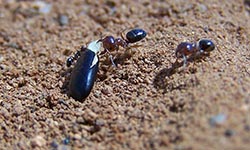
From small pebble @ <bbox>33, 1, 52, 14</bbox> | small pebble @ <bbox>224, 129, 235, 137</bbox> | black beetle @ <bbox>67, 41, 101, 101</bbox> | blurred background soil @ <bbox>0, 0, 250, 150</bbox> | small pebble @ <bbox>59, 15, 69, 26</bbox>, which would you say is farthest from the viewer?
small pebble @ <bbox>33, 1, 52, 14</bbox>

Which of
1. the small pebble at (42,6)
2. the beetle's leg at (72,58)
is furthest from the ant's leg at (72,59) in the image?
the small pebble at (42,6)

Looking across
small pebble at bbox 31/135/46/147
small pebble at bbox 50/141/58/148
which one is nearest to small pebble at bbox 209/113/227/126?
small pebble at bbox 50/141/58/148

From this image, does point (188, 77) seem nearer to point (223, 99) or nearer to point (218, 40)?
point (223, 99)

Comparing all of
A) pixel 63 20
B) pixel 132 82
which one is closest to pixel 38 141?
pixel 132 82

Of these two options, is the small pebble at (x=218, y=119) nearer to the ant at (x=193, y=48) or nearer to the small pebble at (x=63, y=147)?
the ant at (x=193, y=48)

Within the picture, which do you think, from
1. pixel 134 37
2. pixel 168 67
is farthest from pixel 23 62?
pixel 168 67

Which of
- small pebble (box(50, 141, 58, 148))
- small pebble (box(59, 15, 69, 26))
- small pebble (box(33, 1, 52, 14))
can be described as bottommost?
small pebble (box(50, 141, 58, 148))

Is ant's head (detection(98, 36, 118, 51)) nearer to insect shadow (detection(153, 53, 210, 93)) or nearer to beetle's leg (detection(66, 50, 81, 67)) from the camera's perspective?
beetle's leg (detection(66, 50, 81, 67))

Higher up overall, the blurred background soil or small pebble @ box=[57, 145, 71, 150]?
the blurred background soil
